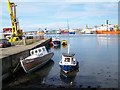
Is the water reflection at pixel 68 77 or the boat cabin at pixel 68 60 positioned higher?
the boat cabin at pixel 68 60

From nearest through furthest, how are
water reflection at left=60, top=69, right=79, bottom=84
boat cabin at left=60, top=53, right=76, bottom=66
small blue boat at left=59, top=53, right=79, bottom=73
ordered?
water reflection at left=60, top=69, right=79, bottom=84 → small blue boat at left=59, top=53, right=79, bottom=73 → boat cabin at left=60, top=53, right=76, bottom=66

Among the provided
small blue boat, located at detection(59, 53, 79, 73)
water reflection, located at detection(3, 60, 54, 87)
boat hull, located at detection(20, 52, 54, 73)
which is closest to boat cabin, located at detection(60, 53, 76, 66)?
small blue boat, located at detection(59, 53, 79, 73)

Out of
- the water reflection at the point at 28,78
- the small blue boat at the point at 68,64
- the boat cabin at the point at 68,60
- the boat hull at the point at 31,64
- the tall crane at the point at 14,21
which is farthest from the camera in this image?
the tall crane at the point at 14,21

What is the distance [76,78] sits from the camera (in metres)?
25.1

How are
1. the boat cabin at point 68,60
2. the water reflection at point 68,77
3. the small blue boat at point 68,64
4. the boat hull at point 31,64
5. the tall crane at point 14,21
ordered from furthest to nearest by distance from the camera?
1. the tall crane at point 14,21
2. the boat cabin at point 68,60
3. the small blue boat at point 68,64
4. the boat hull at point 31,64
5. the water reflection at point 68,77

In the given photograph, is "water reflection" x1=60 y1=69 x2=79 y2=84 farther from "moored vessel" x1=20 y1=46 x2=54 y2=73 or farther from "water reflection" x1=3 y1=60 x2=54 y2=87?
"moored vessel" x1=20 y1=46 x2=54 y2=73

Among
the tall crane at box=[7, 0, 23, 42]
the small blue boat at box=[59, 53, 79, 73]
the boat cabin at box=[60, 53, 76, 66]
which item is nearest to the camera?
the small blue boat at box=[59, 53, 79, 73]

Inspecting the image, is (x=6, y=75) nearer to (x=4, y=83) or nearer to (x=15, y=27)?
(x=4, y=83)

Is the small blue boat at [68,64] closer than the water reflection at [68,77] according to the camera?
No

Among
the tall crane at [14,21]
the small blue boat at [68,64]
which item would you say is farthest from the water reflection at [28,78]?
the tall crane at [14,21]

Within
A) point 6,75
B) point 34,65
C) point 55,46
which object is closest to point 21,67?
point 34,65

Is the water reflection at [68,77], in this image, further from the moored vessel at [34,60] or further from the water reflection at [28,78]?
the moored vessel at [34,60]

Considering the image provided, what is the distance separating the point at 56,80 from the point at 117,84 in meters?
5.75

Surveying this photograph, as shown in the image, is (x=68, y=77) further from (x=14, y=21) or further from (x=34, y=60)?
(x=14, y=21)
